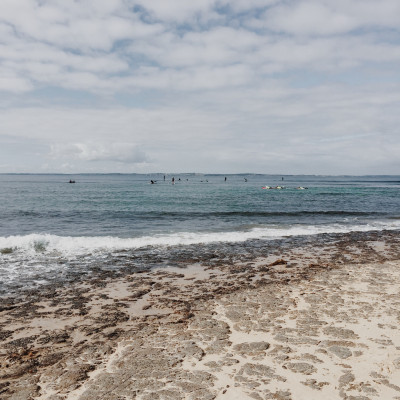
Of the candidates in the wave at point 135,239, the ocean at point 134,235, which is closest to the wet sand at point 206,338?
the ocean at point 134,235

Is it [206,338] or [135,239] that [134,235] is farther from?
[206,338]

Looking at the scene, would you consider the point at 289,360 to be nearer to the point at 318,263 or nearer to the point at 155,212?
the point at 318,263

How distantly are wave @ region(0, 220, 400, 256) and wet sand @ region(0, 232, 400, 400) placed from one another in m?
→ 5.82

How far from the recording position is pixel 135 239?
1998 cm

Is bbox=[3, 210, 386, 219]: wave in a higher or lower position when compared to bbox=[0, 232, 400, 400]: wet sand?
lower

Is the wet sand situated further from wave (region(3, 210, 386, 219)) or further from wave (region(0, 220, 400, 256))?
wave (region(3, 210, 386, 219))

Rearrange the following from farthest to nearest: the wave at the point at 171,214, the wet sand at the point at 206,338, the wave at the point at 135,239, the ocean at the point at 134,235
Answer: the wave at the point at 171,214 < the wave at the point at 135,239 < the ocean at the point at 134,235 < the wet sand at the point at 206,338

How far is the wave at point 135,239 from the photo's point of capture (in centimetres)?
1681

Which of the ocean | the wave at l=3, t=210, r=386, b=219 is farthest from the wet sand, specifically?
the wave at l=3, t=210, r=386, b=219

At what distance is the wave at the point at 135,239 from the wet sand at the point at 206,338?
5820 mm

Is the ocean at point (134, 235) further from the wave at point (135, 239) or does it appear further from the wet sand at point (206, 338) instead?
the wet sand at point (206, 338)

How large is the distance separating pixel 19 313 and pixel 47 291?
6.12ft

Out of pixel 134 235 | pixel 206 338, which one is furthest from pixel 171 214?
pixel 206 338

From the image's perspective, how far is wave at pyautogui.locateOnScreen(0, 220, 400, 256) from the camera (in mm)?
16812
